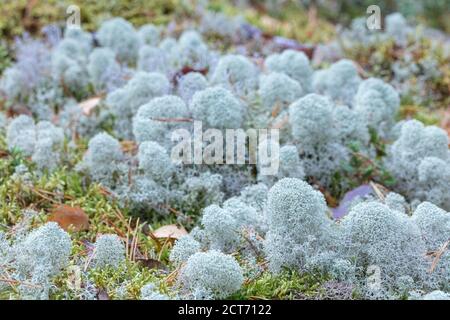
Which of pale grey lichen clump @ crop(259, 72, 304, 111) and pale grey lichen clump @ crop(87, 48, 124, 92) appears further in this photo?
pale grey lichen clump @ crop(87, 48, 124, 92)

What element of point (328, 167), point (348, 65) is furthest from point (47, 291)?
point (348, 65)

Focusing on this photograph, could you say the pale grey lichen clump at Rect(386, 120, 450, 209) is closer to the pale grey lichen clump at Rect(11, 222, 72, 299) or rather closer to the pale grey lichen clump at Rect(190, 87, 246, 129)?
the pale grey lichen clump at Rect(190, 87, 246, 129)

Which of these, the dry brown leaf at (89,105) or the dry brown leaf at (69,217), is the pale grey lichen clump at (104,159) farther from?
the dry brown leaf at (89,105)

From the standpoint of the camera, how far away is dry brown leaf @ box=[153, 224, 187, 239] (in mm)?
2242

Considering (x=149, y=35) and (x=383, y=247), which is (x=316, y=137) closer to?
(x=383, y=247)

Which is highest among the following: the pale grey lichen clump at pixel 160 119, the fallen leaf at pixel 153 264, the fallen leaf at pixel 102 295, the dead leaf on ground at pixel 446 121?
the pale grey lichen clump at pixel 160 119

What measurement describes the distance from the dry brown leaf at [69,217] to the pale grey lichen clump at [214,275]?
25.6 inches

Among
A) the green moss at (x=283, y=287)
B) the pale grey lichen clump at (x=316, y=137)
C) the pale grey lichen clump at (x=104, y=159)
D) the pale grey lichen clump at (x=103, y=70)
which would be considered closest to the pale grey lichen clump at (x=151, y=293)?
the green moss at (x=283, y=287)

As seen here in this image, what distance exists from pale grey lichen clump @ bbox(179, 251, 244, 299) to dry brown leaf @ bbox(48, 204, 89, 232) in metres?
0.65

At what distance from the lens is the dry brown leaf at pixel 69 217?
2264 mm

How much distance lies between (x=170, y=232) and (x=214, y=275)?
0.59 metres

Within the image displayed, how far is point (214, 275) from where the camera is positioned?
1.71 metres

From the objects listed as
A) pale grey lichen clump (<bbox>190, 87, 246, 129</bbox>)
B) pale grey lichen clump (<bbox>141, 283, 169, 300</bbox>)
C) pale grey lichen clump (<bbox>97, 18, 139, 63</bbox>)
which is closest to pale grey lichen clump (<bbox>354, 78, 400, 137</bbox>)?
pale grey lichen clump (<bbox>190, 87, 246, 129</bbox>)

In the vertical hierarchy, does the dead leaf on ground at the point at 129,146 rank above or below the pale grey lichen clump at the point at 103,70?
below
